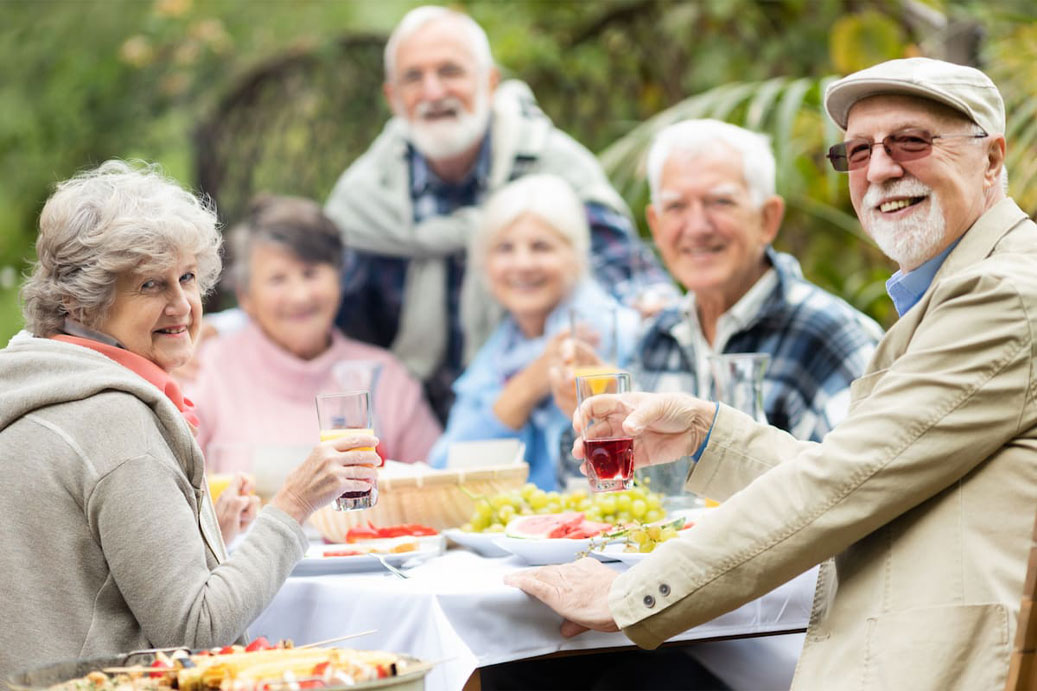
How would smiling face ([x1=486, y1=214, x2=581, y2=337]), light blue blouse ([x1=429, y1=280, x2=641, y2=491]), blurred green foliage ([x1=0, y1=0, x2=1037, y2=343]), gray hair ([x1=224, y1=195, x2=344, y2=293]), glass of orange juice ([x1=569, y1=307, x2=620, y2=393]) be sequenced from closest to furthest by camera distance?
glass of orange juice ([x1=569, y1=307, x2=620, y2=393]) < light blue blouse ([x1=429, y1=280, x2=641, y2=491]) < smiling face ([x1=486, y1=214, x2=581, y2=337]) < gray hair ([x1=224, y1=195, x2=344, y2=293]) < blurred green foliage ([x1=0, y1=0, x2=1037, y2=343])

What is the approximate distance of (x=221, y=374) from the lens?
4.82 m

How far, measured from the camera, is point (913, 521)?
71.2 inches

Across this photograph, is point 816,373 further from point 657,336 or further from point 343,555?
point 343,555

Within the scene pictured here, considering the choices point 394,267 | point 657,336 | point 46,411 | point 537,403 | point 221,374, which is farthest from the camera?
point 394,267

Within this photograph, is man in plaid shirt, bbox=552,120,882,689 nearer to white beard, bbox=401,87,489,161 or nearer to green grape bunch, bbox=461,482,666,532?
green grape bunch, bbox=461,482,666,532

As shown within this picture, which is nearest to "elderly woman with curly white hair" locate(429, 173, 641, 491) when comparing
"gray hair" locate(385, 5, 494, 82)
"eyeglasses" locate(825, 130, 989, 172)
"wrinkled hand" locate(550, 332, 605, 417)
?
"gray hair" locate(385, 5, 494, 82)

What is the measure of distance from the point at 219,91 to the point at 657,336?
5526 millimetres

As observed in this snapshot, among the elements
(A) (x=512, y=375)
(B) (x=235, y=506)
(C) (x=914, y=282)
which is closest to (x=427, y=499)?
(B) (x=235, y=506)

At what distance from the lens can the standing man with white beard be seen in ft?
16.1

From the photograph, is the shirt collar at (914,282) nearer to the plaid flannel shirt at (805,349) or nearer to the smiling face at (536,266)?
the plaid flannel shirt at (805,349)

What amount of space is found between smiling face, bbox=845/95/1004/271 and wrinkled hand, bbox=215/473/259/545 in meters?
1.38

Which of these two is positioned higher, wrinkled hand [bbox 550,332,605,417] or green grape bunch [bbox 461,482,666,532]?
wrinkled hand [bbox 550,332,605,417]

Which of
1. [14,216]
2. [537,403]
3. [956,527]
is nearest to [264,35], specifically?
[14,216]

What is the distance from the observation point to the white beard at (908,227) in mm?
1989
